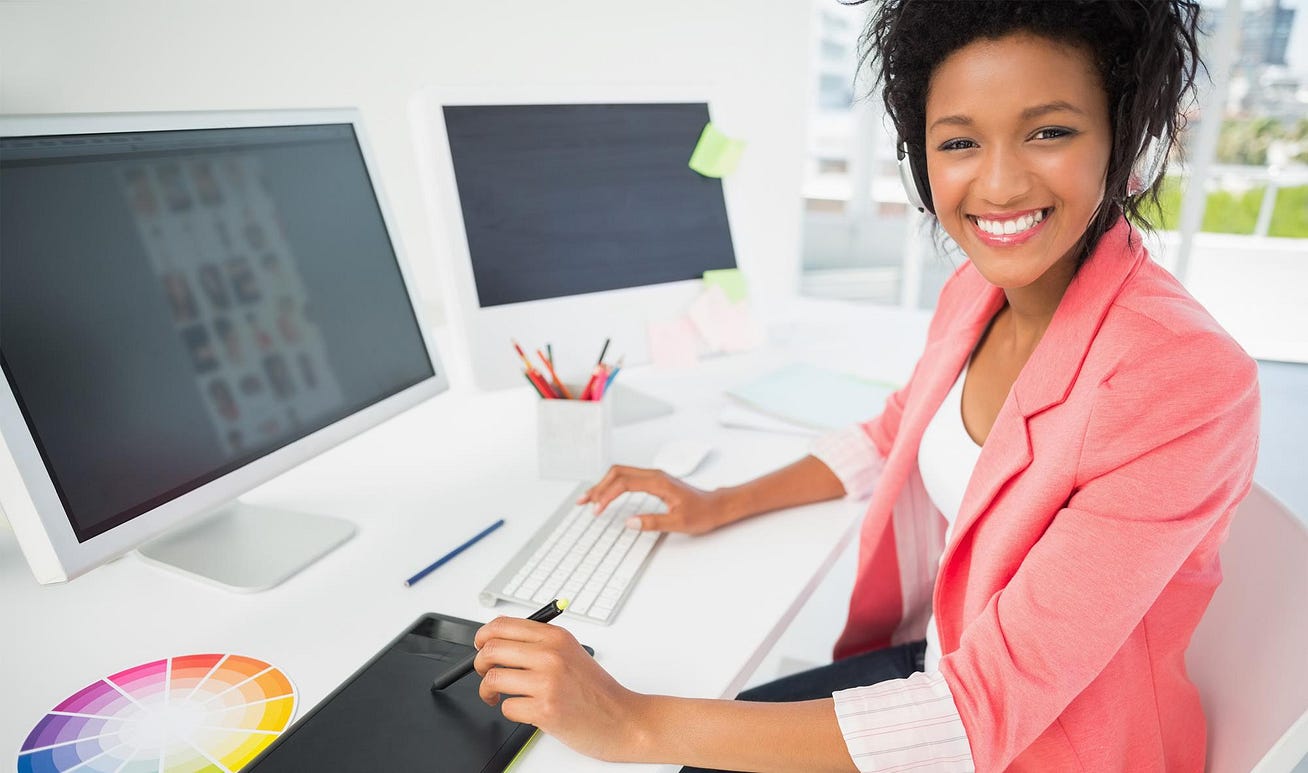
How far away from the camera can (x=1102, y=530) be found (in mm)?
665

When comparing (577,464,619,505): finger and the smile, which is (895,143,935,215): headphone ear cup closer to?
the smile

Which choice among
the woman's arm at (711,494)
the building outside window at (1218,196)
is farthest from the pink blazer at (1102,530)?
the building outside window at (1218,196)

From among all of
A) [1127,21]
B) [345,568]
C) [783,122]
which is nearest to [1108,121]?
[1127,21]

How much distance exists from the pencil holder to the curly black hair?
1.80ft

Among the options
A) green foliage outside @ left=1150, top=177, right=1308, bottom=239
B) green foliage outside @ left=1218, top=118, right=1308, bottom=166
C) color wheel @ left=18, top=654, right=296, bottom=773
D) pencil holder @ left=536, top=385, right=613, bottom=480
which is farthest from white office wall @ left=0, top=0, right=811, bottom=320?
green foliage outside @ left=1150, top=177, right=1308, bottom=239

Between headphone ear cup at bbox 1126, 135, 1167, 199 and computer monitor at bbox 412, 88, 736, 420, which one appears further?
computer monitor at bbox 412, 88, 736, 420

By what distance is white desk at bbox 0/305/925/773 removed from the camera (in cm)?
75

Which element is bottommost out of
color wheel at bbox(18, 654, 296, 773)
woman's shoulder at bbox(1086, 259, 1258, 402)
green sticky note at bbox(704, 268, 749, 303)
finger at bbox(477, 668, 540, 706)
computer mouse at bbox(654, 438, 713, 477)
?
computer mouse at bbox(654, 438, 713, 477)

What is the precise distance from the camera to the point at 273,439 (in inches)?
35.5

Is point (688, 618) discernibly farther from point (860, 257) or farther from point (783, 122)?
point (860, 257)

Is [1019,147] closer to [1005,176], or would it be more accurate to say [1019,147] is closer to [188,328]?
[1005,176]

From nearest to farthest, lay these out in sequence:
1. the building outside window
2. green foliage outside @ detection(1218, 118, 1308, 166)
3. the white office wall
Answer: the white office wall → the building outside window → green foliage outside @ detection(1218, 118, 1308, 166)

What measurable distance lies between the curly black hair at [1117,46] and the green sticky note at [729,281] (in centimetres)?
59

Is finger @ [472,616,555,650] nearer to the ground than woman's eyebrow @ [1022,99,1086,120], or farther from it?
nearer to the ground
